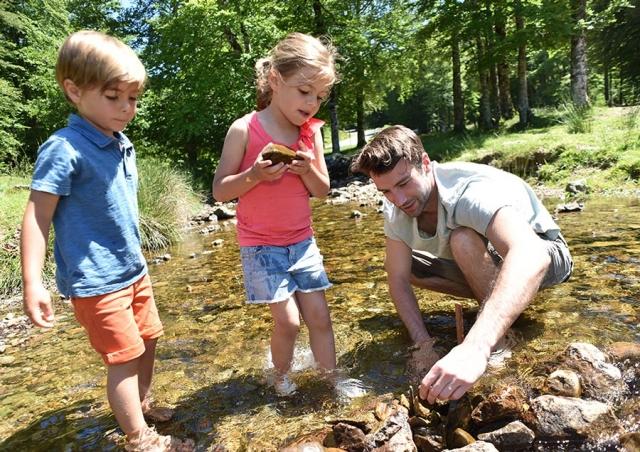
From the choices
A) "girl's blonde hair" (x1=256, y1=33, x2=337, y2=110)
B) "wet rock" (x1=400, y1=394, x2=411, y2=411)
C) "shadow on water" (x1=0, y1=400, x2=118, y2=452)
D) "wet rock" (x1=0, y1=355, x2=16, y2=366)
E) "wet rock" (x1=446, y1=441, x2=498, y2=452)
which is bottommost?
"wet rock" (x1=0, y1=355, x2=16, y2=366)

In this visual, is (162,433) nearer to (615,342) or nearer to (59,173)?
(59,173)

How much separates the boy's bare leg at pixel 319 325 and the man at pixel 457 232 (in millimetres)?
488

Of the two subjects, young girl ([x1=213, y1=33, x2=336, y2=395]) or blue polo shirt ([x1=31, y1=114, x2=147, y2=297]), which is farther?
young girl ([x1=213, y1=33, x2=336, y2=395])

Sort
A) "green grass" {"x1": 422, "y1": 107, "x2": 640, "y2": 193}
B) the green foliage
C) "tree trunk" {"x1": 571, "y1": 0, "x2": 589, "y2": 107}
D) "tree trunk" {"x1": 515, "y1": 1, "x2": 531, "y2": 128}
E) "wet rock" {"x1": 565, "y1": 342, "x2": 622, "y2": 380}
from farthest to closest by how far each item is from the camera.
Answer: "tree trunk" {"x1": 515, "y1": 1, "x2": 531, "y2": 128}
"tree trunk" {"x1": 571, "y1": 0, "x2": 589, "y2": 107}
"green grass" {"x1": 422, "y1": 107, "x2": 640, "y2": 193}
the green foliage
"wet rock" {"x1": 565, "y1": 342, "x2": 622, "y2": 380}

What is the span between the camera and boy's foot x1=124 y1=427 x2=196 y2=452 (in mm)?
2100

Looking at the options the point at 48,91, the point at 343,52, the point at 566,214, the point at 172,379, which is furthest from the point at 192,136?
the point at 172,379

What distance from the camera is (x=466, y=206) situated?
2549 mm

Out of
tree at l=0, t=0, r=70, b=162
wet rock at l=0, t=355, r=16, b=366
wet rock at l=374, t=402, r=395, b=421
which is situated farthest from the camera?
tree at l=0, t=0, r=70, b=162

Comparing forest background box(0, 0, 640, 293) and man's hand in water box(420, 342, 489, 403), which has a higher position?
forest background box(0, 0, 640, 293)

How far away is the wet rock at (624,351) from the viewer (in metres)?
2.37

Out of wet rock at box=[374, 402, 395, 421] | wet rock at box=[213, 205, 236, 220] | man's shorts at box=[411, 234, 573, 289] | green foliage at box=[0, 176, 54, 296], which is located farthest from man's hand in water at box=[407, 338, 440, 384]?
wet rock at box=[213, 205, 236, 220]

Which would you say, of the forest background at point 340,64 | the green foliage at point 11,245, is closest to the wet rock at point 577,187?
the forest background at point 340,64

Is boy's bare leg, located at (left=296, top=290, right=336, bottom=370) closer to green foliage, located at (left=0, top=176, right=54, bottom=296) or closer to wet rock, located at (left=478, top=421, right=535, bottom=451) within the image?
wet rock, located at (left=478, top=421, right=535, bottom=451)

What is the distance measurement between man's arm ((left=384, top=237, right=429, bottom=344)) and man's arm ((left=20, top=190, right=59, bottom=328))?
1764 mm
